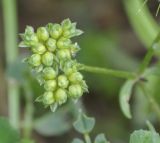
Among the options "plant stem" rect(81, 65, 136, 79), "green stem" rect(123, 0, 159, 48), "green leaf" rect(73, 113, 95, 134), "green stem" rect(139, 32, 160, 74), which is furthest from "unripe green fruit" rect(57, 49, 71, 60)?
"green stem" rect(123, 0, 159, 48)

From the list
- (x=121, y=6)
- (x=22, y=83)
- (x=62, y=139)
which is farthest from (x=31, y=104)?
(x=121, y=6)

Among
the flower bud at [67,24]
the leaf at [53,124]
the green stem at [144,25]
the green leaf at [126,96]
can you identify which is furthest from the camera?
the green stem at [144,25]

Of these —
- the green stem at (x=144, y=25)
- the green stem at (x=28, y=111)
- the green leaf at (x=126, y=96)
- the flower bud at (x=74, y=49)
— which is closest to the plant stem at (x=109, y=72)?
the green leaf at (x=126, y=96)

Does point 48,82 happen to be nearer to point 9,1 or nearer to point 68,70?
point 68,70

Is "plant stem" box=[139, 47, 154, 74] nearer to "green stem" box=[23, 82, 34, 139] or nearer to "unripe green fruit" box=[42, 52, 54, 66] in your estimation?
"unripe green fruit" box=[42, 52, 54, 66]

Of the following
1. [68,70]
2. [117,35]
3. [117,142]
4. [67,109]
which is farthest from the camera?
[117,35]

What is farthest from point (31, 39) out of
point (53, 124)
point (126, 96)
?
point (53, 124)

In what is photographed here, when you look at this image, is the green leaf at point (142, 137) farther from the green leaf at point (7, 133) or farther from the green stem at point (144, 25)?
the green stem at point (144, 25)
